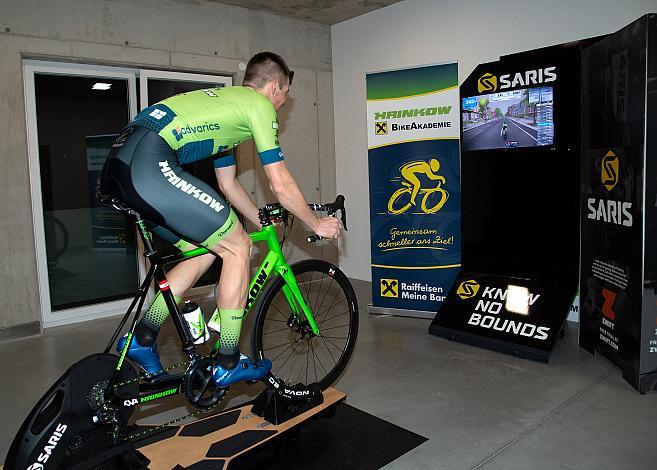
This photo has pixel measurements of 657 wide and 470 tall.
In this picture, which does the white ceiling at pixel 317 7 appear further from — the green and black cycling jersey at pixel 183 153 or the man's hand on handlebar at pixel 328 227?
the man's hand on handlebar at pixel 328 227

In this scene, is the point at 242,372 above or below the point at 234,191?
below

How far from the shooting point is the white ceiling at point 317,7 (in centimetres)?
566

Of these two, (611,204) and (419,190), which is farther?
(419,190)

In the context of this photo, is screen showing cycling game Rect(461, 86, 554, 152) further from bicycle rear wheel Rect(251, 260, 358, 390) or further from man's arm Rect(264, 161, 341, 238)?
man's arm Rect(264, 161, 341, 238)

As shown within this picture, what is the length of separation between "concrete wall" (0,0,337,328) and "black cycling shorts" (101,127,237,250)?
2.84 m

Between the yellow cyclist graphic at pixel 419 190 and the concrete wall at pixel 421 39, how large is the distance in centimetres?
118

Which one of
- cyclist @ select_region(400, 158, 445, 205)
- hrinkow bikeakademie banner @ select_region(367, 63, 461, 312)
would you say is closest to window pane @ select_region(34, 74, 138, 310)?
hrinkow bikeakademie banner @ select_region(367, 63, 461, 312)

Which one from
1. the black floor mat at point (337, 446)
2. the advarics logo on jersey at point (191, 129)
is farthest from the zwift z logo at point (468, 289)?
the advarics logo on jersey at point (191, 129)

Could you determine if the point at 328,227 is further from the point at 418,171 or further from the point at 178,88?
the point at 178,88

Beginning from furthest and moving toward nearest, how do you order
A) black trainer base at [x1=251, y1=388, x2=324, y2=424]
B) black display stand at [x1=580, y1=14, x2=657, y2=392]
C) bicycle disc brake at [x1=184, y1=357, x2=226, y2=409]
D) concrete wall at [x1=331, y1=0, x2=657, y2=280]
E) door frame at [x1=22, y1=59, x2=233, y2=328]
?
door frame at [x1=22, y1=59, x2=233, y2=328]
concrete wall at [x1=331, y1=0, x2=657, y2=280]
black display stand at [x1=580, y1=14, x2=657, y2=392]
black trainer base at [x1=251, y1=388, x2=324, y2=424]
bicycle disc brake at [x1=184, y1=357, x2=226, y2=409]

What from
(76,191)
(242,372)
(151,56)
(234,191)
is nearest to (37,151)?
(76,191)

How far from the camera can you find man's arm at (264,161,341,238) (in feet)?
7.78

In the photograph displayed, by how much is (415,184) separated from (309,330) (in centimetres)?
220

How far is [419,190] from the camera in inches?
185
